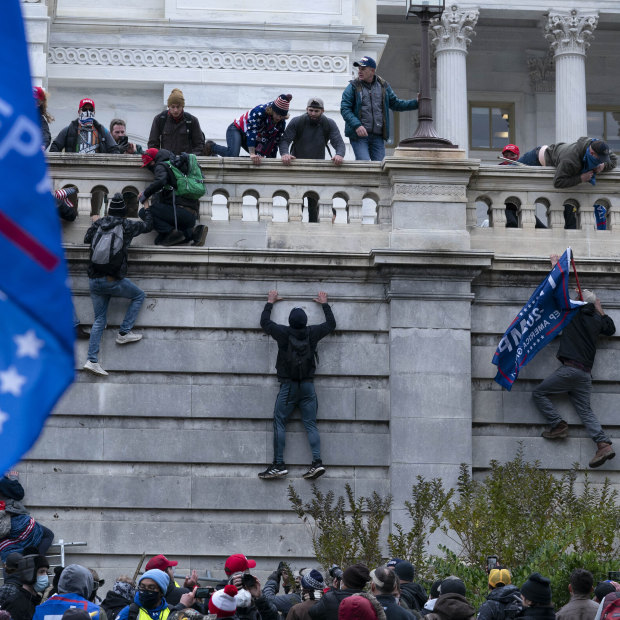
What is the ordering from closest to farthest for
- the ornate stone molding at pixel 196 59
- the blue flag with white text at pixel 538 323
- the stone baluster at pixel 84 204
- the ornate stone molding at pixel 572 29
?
1. the blue flag with white text at pixel 538 323
2. the stone baluster at pixel 84 204
3. the ornate stone molding at pixel 196 59
4. the ornate stone molding at pixel 572 29

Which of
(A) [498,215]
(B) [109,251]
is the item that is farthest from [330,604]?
(A) [498,215]

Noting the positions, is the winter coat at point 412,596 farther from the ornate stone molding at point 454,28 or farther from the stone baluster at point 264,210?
the ornate stone molding at point 454,28

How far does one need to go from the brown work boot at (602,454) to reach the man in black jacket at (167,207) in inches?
226

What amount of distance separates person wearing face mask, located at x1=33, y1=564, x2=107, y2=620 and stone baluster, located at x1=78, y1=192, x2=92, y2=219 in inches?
338

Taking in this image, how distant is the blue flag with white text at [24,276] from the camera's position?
4.92m

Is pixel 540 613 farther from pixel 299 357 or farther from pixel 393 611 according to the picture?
pixel 299 357

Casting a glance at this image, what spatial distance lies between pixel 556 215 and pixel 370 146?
2.93 metres

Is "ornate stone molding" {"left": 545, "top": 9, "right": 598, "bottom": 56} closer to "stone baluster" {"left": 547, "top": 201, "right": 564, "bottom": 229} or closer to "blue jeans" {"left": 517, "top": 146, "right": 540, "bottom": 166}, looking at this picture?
"blue jeans" {"left": 517, "top": 146, "right": 540, "bottom": 166}

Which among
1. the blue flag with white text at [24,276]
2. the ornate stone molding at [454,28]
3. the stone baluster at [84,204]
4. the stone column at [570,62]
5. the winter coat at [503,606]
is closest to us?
the blue flag with white text at [24,276]

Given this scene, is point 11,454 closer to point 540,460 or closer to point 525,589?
point 525,589

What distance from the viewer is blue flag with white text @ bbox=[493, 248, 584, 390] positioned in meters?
18.1

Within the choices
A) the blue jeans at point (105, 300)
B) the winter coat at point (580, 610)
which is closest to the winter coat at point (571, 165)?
the blue jeans at point (105, 300)

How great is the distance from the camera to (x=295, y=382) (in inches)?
716

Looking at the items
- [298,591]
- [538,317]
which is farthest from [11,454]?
[538,317]
